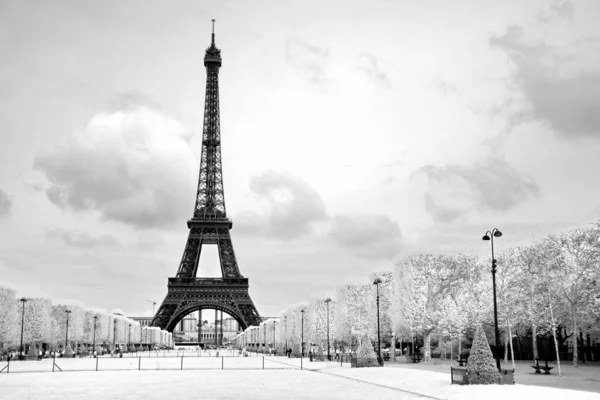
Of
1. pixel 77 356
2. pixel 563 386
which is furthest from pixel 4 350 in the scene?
pixel 563 386

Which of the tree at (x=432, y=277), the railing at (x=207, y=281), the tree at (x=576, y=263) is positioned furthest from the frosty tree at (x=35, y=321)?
the tree at (x=576, y=263)

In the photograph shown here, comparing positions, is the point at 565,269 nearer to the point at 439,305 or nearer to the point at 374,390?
the point at 439,305

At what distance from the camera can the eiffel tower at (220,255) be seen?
457 feet

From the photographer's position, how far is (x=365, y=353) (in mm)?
49281

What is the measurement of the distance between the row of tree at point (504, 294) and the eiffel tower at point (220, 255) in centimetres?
6480

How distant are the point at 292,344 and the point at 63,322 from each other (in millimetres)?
36892

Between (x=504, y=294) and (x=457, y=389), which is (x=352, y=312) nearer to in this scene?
(x=504, y=294)

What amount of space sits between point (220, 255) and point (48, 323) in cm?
5442

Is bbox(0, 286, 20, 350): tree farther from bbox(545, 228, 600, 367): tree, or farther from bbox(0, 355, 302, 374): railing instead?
bbox(545, 228, 600, 367): tree

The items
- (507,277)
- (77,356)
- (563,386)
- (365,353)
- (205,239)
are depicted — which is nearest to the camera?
(563,386)

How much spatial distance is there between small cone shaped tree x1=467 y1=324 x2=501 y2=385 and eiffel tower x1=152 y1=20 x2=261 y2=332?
367 ft

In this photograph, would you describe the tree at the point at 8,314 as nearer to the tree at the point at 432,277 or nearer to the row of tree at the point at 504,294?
the row of tree at the point at 504,294

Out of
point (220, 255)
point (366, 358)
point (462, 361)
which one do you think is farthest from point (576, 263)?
point (220, 255)

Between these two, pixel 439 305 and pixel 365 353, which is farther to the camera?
pixel 439 305
